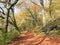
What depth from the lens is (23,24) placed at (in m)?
53.9

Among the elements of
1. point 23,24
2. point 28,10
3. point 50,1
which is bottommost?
point 23,24

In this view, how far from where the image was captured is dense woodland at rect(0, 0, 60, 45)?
15924mm

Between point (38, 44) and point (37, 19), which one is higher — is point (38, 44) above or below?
above

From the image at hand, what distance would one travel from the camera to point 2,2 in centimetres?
2141

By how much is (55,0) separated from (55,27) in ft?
52.8

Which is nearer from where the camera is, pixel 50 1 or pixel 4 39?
pixel 4 39

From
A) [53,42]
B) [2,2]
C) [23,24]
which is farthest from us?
[23,24]

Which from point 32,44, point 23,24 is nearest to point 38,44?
point 32,44

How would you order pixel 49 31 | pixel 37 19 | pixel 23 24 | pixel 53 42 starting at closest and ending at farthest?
pixel 53 42 → pixel 49 31 → pixel 37 19 → pixel 23 24

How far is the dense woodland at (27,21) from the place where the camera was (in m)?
15.9

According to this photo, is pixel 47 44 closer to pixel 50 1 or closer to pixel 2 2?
pixel 2 2

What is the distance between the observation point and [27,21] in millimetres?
55156

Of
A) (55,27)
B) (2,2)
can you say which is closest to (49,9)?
(2,2)

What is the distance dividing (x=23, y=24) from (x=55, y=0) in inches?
899
